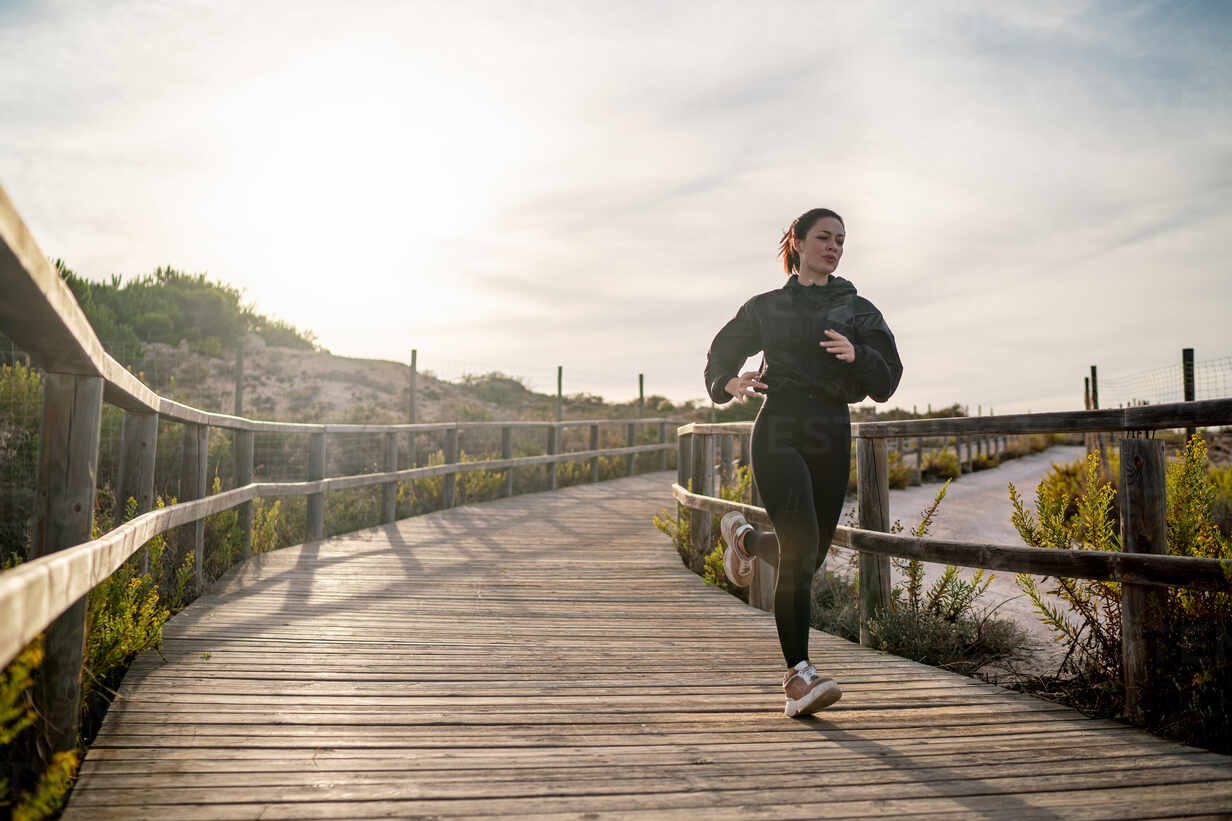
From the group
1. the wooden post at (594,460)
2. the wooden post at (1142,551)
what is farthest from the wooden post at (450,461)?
the wooden post at (1142,551)

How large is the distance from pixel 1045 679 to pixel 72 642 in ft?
11.6

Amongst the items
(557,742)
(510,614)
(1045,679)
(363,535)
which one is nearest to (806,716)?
(557,742)

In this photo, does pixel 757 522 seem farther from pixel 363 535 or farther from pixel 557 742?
pixel 363 535

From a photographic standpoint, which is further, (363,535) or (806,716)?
(363,535)

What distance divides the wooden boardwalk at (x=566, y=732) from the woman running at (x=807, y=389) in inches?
21.7

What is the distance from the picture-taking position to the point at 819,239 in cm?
A: 321

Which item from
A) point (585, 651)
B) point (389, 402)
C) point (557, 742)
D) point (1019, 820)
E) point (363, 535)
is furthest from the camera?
point (389, 402)

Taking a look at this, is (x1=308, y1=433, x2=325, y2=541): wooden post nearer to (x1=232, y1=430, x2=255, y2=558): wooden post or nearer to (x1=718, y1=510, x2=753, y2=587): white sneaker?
(x1=232, y1=430, x2=255, y2=558): wooden post

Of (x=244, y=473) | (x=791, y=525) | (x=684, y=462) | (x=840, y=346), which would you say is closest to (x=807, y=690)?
(x=791, y=525)

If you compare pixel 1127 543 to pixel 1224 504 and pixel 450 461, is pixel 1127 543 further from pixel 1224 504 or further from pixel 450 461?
pixel 450 461

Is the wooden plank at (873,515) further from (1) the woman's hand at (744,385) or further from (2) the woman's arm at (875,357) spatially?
(1) the woman's hand at (744,385)

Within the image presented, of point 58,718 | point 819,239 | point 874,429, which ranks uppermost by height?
point 819,239

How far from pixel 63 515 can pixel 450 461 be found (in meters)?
8.61

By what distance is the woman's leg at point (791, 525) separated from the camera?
3027 mm
